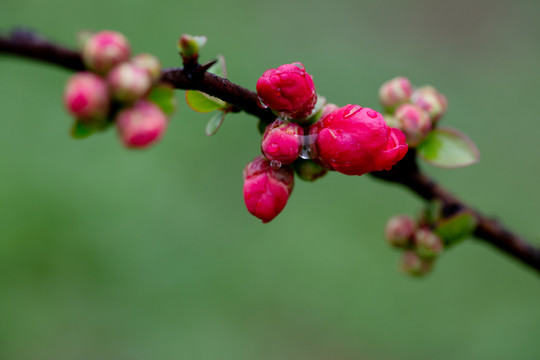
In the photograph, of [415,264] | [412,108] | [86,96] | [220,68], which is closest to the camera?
[86,96]

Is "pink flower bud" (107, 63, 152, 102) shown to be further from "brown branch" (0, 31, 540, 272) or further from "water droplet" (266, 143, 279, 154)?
"water droplet" (266, 143, 279, 154)

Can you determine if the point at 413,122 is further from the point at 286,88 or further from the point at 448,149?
the point at 286,88

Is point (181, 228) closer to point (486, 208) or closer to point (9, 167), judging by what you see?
point (9, 167)

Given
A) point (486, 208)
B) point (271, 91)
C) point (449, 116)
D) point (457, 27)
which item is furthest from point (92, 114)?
point (457, 27)

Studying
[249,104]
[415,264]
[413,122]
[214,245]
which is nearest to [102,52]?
[249,104]

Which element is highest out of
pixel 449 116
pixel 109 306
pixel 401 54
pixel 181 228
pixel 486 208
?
pixel 401 54

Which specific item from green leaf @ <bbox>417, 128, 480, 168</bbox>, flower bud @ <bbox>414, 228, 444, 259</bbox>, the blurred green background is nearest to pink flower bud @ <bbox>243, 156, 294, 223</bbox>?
green leaf @ <bbox>417, 128, 480, 168</bbox>
